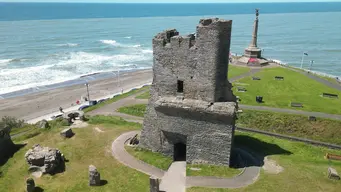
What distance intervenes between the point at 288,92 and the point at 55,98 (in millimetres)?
42112

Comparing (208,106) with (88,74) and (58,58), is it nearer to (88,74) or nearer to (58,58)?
(88,74)

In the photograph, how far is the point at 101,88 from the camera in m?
63.2

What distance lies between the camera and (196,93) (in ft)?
78.4

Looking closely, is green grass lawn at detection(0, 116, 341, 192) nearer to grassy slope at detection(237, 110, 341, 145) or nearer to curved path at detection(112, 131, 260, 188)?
curved path at detection(112, 131, 260, 188)

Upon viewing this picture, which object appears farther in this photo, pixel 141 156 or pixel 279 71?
pixel 279 71

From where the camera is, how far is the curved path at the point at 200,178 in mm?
22234

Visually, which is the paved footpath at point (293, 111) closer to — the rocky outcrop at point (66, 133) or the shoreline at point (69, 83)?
the rocky outcrop at point (66, 133)

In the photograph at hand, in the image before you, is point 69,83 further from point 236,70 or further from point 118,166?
point 118,166

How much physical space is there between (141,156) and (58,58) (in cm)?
7179

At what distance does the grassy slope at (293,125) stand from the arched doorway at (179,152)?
13705 millimetres

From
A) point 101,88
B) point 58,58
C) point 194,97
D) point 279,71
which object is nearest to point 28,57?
point 58,58

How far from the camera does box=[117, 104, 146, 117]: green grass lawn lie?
42.6 meters

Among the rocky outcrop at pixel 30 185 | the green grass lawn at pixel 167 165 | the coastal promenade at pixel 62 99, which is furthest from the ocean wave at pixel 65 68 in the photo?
the green grass lawn at pixel 167 165

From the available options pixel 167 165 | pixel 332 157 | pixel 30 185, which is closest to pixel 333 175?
pixel 332 157
